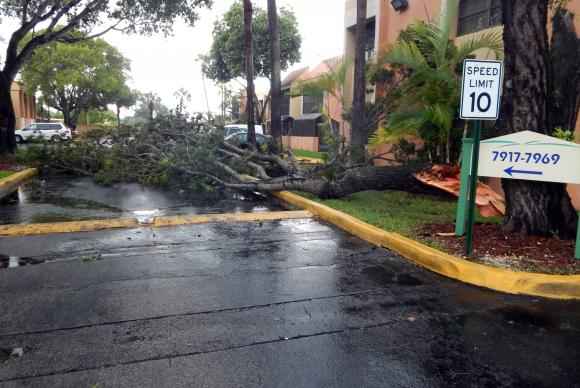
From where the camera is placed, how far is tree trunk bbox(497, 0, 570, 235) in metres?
5.67

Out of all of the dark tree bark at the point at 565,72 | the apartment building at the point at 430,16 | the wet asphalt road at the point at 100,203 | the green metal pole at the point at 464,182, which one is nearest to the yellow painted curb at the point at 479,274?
the green metal pole at the point at 464,182

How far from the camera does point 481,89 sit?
16.3 feet

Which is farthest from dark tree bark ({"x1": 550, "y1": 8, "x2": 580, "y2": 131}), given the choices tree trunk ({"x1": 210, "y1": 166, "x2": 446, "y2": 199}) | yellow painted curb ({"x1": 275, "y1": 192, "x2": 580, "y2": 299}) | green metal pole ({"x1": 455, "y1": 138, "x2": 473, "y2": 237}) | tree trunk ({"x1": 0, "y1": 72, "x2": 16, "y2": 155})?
tree trunk ({"x1": 0, "y1": 72, "x2": 16, "y2": 155})

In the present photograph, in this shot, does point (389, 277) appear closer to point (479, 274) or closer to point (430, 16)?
point (479, 274)

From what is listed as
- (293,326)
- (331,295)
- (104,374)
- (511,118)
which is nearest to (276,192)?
(511,118)

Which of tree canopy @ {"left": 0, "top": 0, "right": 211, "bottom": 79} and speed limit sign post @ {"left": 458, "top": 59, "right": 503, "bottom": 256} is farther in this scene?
tree canopy @ {"left": 0, "top": 0, "right": 211, "bottom": 79}

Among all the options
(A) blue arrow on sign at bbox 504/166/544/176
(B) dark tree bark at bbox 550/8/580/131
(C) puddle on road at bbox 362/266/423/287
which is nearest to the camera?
(C) puddle on road at bbox 362/266/423/287

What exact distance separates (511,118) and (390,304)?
314 cm

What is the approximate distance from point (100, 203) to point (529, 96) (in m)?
7.66

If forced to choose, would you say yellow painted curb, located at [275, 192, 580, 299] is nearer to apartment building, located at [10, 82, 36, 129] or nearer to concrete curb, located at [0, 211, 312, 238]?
concrete curb, located at [0, 211, 312, 238]

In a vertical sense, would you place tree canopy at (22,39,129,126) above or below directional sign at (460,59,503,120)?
above

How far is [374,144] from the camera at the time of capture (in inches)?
393

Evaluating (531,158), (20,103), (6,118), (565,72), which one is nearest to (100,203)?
(531,158)

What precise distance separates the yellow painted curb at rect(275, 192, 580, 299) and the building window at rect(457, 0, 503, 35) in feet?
23.0
